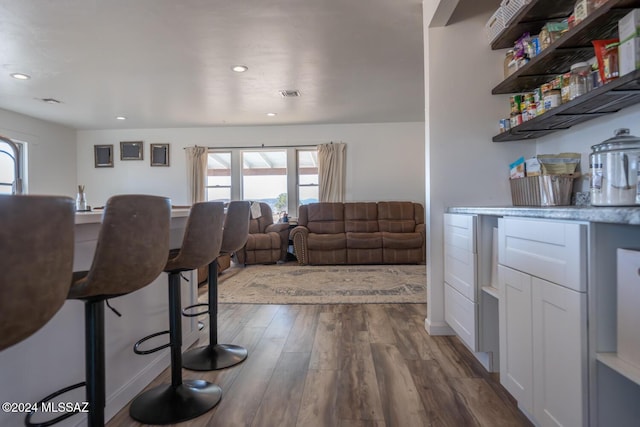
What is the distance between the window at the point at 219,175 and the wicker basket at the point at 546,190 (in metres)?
5.52

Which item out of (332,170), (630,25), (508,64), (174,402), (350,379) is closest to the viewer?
(630,25)

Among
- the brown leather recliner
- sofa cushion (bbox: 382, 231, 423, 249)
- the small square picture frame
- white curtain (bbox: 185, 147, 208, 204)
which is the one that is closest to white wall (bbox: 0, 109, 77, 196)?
the small square picture frame

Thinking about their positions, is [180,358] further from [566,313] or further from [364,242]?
[364,242]

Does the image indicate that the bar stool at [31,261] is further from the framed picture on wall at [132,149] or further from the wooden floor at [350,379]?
the framed picture on wall at [132,149]

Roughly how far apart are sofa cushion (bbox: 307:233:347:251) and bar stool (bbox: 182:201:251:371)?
Answer: 313 cm

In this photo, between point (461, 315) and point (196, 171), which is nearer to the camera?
point (461, 315)

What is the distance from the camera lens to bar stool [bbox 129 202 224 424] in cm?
142

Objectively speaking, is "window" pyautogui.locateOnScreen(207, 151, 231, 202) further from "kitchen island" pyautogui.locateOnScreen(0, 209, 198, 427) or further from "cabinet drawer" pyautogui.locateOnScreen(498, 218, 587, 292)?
"cabinet drawer" pyautogui.locateOnScreen(498, 218, 587, 292)

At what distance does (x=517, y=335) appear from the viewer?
133cm

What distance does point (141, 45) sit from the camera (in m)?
3.11

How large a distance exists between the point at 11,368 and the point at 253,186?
18.6 ft

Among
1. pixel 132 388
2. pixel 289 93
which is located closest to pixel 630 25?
pixel 132 388

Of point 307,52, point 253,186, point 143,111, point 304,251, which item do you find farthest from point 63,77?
point 304,251

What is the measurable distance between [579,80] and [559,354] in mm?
1252
